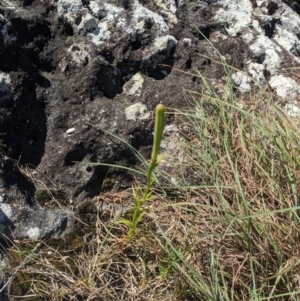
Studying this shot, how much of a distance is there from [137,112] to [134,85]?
0.45 ft

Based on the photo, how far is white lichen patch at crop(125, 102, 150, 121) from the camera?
183 cm

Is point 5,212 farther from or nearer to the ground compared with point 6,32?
nearer to the ground

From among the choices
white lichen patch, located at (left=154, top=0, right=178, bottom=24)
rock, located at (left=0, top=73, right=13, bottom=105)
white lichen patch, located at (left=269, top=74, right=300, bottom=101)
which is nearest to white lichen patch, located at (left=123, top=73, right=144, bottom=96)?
white lichen patch, located at (left=154, top=0, right=178, bottom=24)

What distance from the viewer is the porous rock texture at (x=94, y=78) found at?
168 cm

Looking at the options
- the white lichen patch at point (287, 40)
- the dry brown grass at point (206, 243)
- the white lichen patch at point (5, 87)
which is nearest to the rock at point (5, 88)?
the white lichen patch at point (5, 87)

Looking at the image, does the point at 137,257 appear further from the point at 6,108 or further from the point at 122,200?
the point at 6,108

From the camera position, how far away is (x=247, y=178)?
170cm

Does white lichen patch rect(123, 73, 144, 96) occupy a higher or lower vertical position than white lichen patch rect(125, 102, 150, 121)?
higher

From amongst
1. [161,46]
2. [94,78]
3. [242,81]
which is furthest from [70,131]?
[242,81]

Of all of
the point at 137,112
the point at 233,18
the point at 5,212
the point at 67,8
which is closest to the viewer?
the point at 5,212

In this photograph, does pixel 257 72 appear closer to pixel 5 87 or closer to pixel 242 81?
pixel 242 81

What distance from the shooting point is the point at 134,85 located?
6.31ft

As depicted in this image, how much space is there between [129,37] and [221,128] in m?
0.52

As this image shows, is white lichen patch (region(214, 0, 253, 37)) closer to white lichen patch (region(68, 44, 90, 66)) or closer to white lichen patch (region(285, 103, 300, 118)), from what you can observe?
white lichen patch (region(285, 103, 300, 118))
